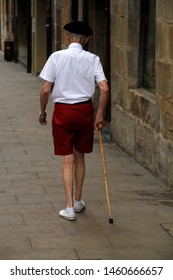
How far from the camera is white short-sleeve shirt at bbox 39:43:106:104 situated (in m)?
7.34

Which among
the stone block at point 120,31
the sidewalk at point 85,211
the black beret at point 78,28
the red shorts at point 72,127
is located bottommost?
the sidewalk at point 85,211

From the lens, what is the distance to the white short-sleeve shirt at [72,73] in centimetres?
734

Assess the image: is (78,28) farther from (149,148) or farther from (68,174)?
(149,148)

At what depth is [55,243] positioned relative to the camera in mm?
6789

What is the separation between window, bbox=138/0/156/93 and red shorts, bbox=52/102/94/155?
9.49 ft

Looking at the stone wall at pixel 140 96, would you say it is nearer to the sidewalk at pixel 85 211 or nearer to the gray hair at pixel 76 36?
the sidewalk at pixel 85 211

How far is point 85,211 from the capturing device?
26.0 feet

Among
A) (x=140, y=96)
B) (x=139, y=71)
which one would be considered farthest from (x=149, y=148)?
(x=139, y=71)

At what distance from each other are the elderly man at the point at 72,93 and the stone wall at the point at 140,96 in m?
1.49

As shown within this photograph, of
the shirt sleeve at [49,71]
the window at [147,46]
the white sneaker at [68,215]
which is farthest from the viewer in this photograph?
the window at [147,46]

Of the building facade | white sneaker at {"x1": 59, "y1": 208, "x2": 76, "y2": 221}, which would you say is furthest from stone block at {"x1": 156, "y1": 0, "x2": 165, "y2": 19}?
white sneaker at {"x1": 59, "y1": 208, "x2": 76, "y2": 221}

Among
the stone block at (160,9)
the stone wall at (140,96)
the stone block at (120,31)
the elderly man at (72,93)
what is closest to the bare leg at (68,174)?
the elderly man at (72,93)

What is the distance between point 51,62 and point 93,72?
15.6 inches
